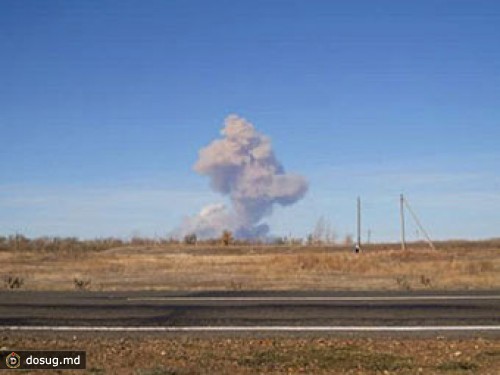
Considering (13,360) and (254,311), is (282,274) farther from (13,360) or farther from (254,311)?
(13,360)

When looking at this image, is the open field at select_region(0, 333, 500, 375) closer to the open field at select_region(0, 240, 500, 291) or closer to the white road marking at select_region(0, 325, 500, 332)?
the white road marking at select_region(0, 325, 500, 332)

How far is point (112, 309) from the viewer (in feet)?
47.7

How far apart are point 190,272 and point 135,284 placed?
20.8ft

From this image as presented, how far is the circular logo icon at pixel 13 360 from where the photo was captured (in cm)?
893

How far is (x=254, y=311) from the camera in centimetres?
1400

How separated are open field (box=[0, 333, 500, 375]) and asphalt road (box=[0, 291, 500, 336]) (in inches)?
53.5

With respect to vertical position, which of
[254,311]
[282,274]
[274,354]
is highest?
[282,274]

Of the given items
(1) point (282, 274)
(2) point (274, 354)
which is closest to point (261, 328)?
(2) point (274, 354)

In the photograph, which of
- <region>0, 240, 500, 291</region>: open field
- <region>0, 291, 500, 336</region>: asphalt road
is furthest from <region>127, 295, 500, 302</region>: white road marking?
<region>0, 240, 500, 291</region>: open field

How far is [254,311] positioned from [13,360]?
228 inches

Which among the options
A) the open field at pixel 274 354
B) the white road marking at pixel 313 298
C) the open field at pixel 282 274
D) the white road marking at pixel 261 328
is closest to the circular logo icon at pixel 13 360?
the open field at pixel 274 354

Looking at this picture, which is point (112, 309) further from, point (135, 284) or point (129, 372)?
A: point (135, 284)

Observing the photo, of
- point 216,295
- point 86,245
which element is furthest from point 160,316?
point 86,245

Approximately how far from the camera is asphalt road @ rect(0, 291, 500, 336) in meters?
12.4
